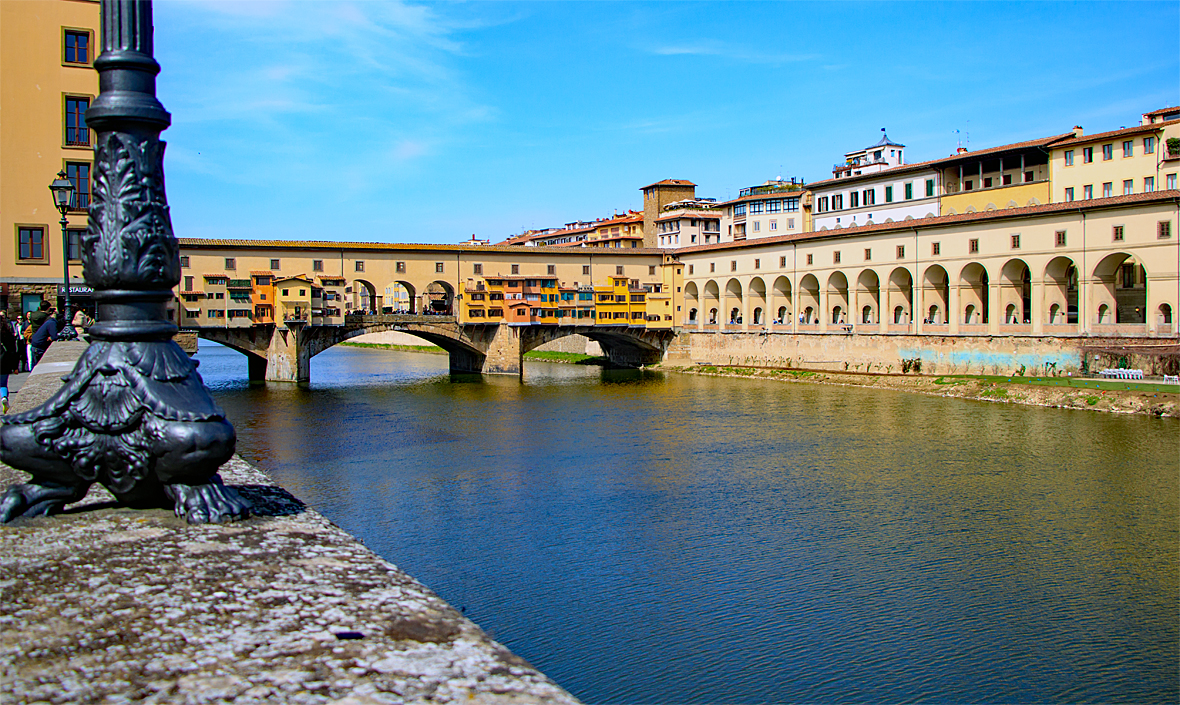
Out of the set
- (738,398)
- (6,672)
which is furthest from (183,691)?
(738,398)

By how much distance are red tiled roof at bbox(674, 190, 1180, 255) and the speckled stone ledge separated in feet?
136

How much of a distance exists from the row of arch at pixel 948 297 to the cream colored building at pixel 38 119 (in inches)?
1488

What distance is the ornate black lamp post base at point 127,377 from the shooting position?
569 centimetres

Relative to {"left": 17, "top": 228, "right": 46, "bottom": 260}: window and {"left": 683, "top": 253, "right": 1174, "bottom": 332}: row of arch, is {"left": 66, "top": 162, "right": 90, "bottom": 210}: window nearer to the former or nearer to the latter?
{"left": 17, "top": 228, "right": 46, "bottom": 260}: window

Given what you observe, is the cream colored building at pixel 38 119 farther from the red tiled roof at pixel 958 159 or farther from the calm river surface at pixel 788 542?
the red tiled roof at pixel 958 159

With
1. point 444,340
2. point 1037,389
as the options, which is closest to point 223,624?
point 1037,389

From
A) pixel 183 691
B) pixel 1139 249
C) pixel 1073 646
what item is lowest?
pixel 1073 646

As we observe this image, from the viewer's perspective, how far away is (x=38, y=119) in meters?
25.1

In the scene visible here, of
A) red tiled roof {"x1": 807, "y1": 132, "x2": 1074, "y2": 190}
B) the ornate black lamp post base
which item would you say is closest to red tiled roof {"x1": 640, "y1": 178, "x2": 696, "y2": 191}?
red tiled roof {"x1": 807, "y1": 132, "x2": 1074, "y2": 190}

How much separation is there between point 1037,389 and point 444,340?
34.1 meters

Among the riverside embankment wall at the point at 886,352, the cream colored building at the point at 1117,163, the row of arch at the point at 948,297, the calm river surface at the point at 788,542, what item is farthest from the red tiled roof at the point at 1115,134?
the calm river surface at the point at 788,542

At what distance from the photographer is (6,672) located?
363 centimetres

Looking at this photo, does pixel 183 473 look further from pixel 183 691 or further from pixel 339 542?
pixel 183 691

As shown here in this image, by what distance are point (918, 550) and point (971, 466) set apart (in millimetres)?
8613
